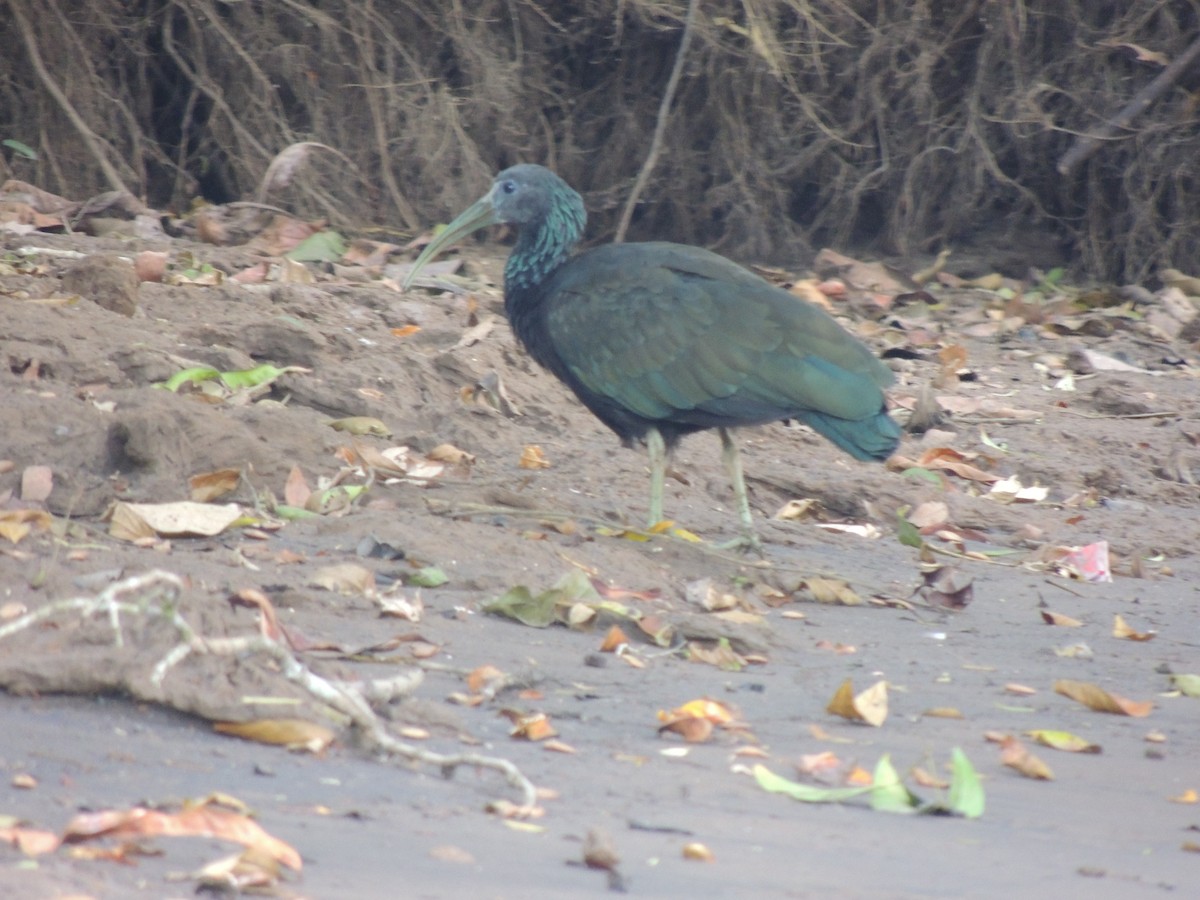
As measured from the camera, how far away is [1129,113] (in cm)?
998

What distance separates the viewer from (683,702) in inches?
145

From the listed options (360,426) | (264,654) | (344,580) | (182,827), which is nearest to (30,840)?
(182,827)

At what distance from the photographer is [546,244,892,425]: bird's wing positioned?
5426 mm

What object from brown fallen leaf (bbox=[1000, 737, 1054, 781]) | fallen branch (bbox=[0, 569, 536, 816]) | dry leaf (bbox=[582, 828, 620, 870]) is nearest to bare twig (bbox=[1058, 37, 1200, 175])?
brown fallen leaf (bbox=[1000, 737, 1054, 781])

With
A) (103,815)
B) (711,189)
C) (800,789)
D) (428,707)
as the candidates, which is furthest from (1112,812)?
(711,189)

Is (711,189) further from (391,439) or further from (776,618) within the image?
(776,618)

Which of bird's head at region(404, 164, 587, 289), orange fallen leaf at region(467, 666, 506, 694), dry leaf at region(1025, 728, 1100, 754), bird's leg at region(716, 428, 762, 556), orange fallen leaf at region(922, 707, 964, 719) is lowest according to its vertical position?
bird's leg at region(716, 428, 762, 556)

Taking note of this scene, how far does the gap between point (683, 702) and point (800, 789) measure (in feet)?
2.02

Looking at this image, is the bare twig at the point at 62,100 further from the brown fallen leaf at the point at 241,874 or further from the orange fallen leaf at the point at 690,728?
the brown fallen leaf at the point at 241,874

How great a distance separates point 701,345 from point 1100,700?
2.04 meters

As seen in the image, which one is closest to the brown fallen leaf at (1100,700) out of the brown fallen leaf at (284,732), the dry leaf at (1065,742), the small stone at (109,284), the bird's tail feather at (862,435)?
the dry leaf at (1065,742)

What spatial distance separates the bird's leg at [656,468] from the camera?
5.52 metres

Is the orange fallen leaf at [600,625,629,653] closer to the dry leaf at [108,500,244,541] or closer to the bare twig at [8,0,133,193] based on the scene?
the dry leaf at [108,500,244,541]

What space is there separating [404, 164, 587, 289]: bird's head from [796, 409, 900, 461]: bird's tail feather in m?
1.34
